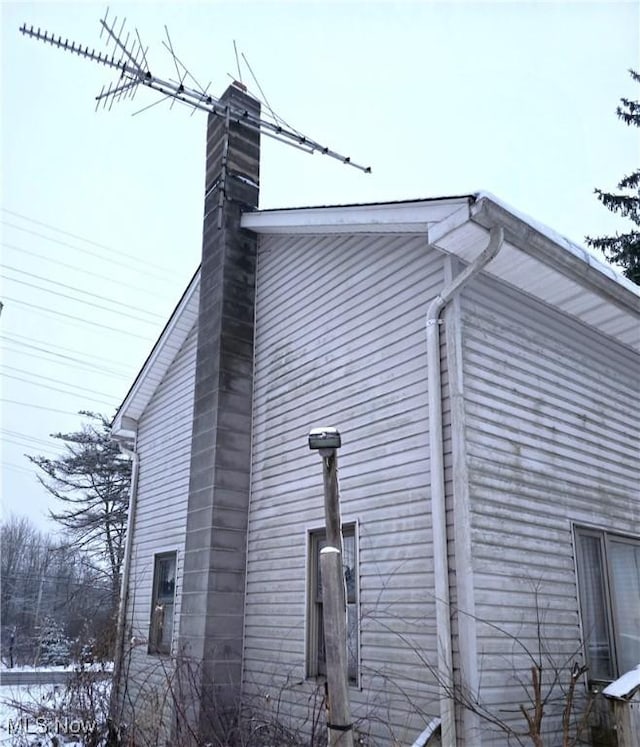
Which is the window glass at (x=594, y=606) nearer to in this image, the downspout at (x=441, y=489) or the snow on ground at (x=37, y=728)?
the downspout at (x=441, y=489)

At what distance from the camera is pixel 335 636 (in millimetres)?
3738

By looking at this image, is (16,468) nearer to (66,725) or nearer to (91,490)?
(91,490)

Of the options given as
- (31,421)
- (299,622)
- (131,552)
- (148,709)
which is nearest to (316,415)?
(299,622)

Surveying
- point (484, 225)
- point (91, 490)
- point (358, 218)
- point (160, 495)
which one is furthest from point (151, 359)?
point (91, 490)

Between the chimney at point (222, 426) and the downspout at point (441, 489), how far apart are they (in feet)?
9.00

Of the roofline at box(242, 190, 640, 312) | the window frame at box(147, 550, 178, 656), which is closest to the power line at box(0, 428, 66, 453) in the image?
the window frame at box(147, 550, 178, 656)

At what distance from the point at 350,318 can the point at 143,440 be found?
248 inches

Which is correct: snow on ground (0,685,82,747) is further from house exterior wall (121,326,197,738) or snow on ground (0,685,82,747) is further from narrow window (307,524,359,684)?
narrow window (307,524,359,684)

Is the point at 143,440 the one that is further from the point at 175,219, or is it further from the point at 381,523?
the point at 175,219

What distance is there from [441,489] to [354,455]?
1.41 metres

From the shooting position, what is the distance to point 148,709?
23.0ft

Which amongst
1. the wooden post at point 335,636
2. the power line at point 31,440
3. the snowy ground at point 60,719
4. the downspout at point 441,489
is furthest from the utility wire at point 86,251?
the wooden post at point 335,636

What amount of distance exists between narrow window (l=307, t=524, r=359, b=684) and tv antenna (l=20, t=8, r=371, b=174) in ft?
19.3

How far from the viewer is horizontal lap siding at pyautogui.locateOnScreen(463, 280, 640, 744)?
5.61 m
